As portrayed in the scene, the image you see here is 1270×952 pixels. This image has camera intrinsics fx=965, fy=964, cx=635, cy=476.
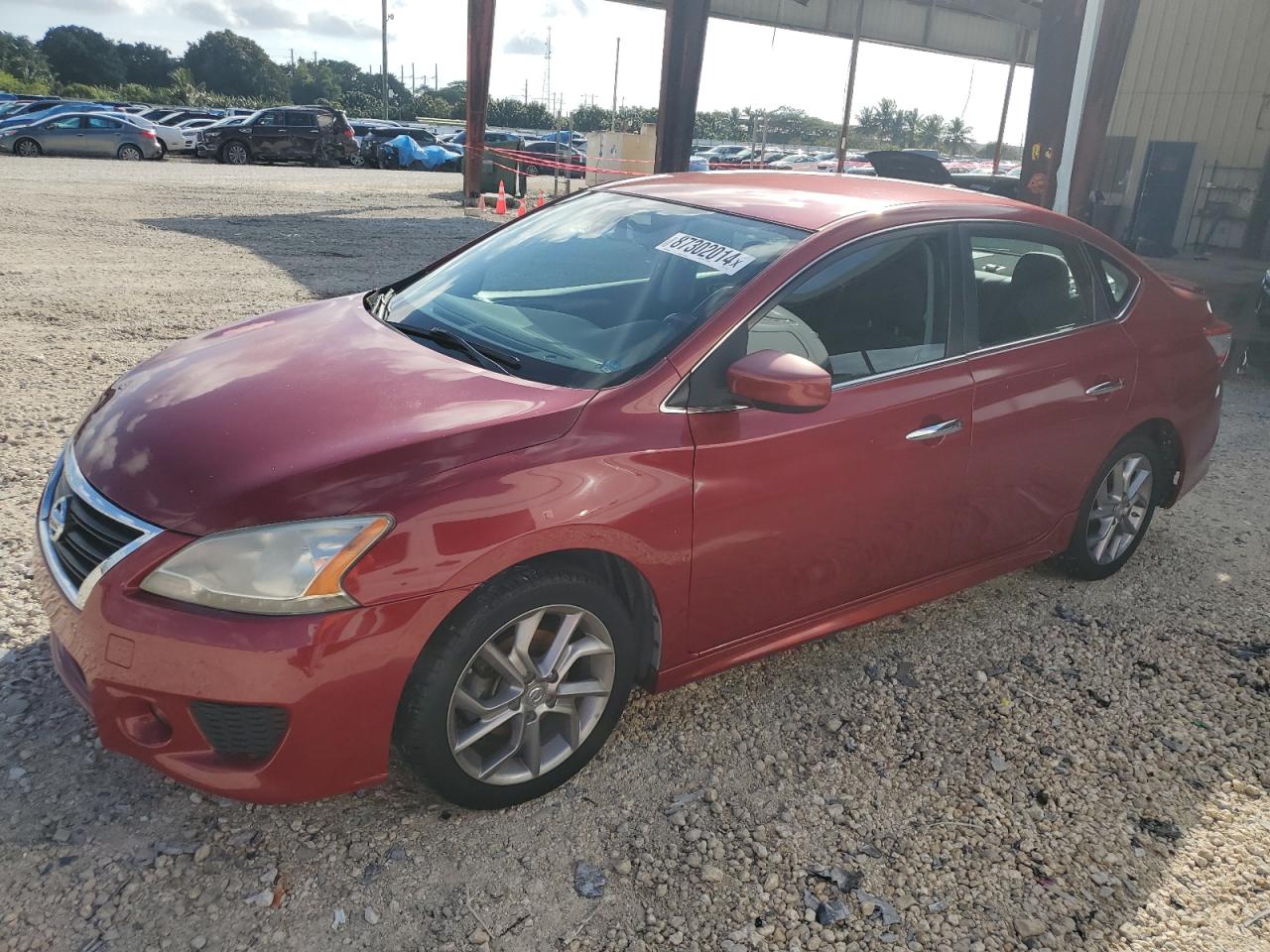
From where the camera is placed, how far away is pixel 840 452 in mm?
2959

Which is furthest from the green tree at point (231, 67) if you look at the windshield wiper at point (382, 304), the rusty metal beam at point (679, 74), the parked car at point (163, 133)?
the windshield wiper at point (382, 304)

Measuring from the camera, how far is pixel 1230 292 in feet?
38.7

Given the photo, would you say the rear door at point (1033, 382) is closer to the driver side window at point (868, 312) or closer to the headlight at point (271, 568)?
the driver side window at point (868, 312)

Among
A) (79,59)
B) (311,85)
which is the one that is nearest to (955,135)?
(311,85)

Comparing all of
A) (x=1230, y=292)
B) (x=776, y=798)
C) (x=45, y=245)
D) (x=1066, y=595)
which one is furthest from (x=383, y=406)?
(x=1230, y=292)

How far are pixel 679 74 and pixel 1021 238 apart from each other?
1263cm

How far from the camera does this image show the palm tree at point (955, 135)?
86.9m

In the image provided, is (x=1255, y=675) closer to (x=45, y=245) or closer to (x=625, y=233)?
(x=625, y=233)

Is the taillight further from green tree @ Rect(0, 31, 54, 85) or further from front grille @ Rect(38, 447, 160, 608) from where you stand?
green tree @ Rect(0, 31, 54, 85)

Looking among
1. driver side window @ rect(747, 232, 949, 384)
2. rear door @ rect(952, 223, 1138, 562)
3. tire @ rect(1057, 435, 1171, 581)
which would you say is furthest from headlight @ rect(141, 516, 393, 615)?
tire @ rect(1057, 435, 1171, 581)

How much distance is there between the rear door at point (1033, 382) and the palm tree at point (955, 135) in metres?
89.3

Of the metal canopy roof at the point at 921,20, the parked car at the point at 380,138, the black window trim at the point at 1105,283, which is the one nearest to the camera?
the black window trim at the point at 1105,283

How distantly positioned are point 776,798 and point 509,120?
6598 centimetres

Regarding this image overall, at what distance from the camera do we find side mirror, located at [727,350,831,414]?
2.58 metres
